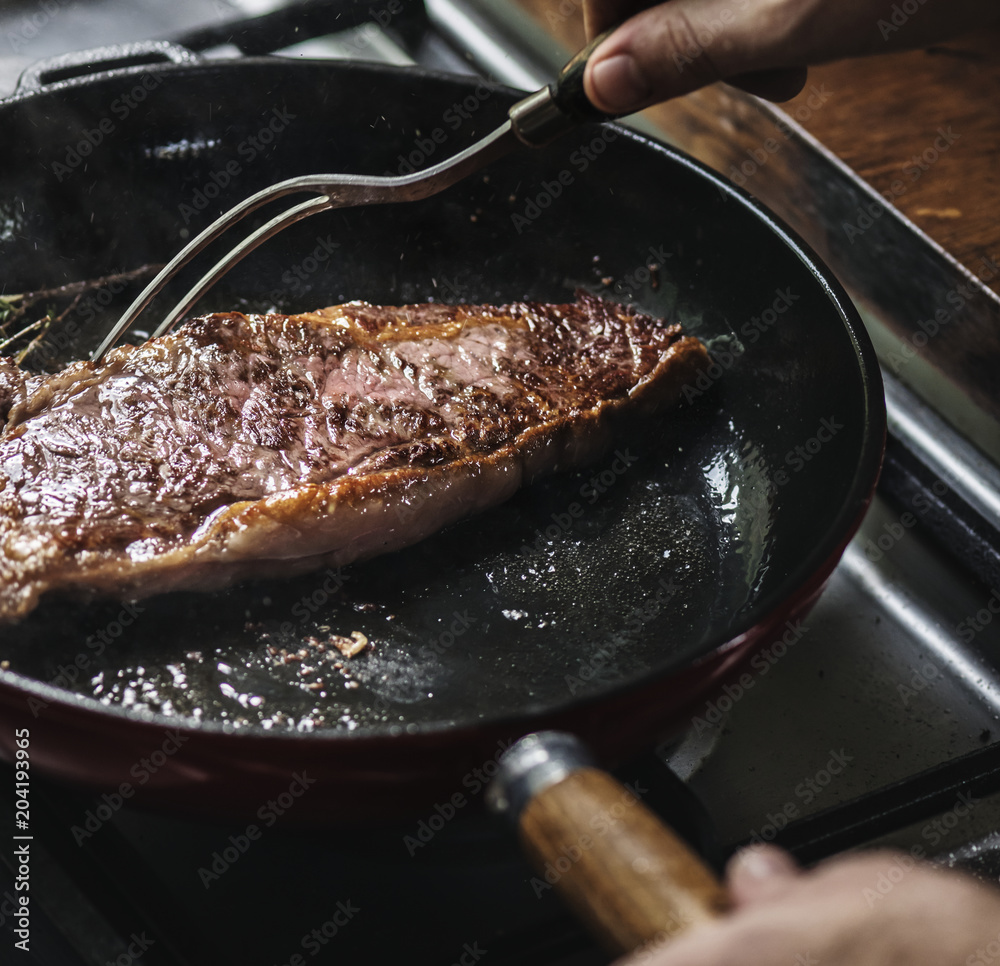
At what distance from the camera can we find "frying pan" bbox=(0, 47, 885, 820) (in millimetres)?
1252

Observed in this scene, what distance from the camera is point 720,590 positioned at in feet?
6.18

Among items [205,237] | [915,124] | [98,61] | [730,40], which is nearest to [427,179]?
[205,237]

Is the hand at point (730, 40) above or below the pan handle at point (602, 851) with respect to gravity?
above

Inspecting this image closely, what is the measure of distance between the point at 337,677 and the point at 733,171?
72.6 inches

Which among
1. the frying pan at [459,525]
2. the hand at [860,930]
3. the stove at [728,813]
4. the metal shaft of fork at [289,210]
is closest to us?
the hand at [860,930]

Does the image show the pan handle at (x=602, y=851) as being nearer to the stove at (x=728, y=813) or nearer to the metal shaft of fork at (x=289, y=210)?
the stove at (x=728, y=813)

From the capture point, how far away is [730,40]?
1.44 meters

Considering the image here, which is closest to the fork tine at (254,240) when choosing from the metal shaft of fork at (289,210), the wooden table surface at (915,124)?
the metal shaft of fork at (289,210)

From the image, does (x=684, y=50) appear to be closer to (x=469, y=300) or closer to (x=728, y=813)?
(x=469, y=300)

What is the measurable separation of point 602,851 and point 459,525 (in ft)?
3.72

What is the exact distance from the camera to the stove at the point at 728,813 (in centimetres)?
140

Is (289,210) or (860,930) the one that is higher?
(289,210)

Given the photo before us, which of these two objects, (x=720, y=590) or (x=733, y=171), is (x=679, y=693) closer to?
(x=720, y=590)

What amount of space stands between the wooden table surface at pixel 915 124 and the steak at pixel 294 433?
30.9 inches
